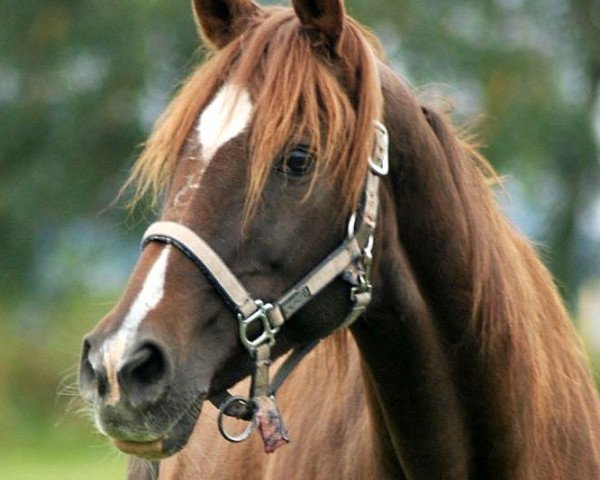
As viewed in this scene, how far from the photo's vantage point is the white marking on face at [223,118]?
3615mm

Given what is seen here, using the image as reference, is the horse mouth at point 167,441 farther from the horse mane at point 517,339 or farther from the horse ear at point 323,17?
the horse ear at point 323,17

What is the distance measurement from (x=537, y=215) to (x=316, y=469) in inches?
551

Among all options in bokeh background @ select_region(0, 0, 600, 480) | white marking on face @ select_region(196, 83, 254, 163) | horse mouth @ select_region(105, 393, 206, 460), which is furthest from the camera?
bokeh background @ select_region(0, 0, 600, 480)

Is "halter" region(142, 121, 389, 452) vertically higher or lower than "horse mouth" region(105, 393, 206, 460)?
higher

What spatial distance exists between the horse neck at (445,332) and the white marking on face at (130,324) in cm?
71

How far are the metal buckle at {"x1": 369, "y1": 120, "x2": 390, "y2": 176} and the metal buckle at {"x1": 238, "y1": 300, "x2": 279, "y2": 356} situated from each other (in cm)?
51

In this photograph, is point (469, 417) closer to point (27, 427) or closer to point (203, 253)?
point (203, 253)

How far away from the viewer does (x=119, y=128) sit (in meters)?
19.0

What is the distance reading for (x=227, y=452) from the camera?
16.7ft

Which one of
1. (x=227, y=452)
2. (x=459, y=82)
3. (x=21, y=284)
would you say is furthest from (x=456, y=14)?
(x=227, y=452)

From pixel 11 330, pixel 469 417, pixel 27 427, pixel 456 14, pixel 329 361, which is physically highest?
pixel 456 14

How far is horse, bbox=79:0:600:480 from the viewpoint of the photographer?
3.50 metres

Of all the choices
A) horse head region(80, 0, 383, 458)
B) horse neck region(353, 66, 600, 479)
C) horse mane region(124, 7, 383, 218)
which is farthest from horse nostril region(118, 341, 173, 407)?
horse neck region(353, 66, 600, 479)

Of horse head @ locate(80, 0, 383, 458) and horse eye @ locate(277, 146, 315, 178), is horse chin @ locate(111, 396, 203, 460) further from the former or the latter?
horse eye @ locate(277, 146, 315, 178)
